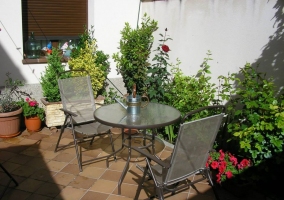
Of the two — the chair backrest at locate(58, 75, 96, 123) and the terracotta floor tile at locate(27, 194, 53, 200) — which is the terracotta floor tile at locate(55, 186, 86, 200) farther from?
the chair backrest at locate(58, 75, 96, 123)

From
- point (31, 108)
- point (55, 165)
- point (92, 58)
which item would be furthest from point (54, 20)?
point (55, 165)

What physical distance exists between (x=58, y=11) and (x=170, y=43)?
2.01 meters

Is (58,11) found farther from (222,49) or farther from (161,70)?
(222,49)

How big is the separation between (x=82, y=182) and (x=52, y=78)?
2.04 meters

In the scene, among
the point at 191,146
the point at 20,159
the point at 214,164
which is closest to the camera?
the point at 191,146

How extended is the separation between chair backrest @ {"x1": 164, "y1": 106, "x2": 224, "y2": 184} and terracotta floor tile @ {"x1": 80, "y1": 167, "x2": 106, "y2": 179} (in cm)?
123

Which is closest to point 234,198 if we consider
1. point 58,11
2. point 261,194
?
point 261,194

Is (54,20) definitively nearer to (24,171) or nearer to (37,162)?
(37,162)

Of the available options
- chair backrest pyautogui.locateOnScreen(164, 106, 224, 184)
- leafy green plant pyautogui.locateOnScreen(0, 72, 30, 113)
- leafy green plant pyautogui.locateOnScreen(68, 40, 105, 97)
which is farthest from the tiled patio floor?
leafy green plant pyautogui.locateOnScreen(68, 40, 105, 97)

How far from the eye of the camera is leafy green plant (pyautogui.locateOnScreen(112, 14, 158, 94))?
5215mm

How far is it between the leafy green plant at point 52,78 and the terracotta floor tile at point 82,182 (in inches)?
68.3

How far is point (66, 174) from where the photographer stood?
3.62 meters

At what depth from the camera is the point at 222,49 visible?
14.2 feet

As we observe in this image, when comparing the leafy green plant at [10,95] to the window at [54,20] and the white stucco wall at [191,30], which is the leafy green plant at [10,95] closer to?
the white stucco wall at [191,30]
